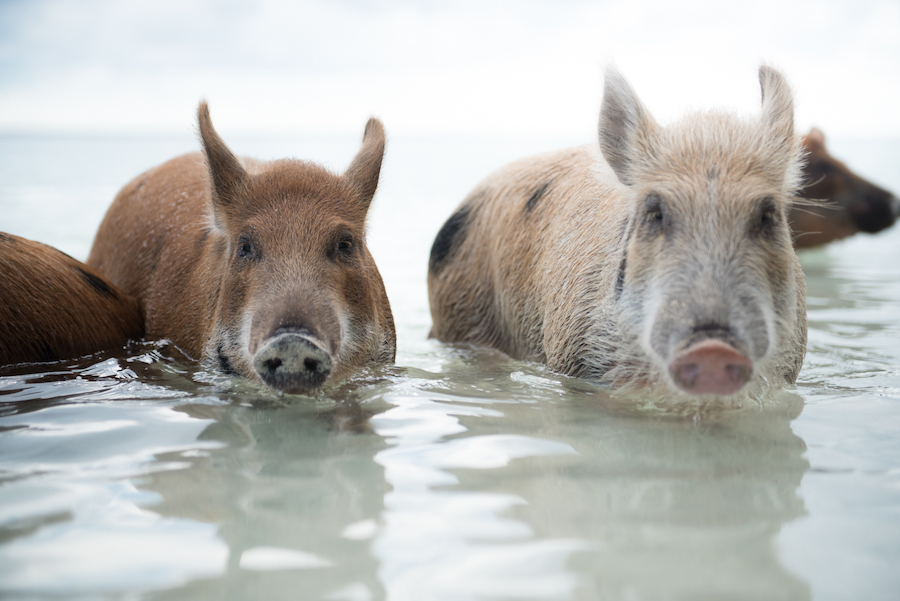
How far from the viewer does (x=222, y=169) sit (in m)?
4.53

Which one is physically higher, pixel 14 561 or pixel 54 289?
pixel 54 289

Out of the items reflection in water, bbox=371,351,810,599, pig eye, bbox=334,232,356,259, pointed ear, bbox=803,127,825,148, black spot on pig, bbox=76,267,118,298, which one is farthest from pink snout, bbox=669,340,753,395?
pointed ear, bbox=803,127,825,148

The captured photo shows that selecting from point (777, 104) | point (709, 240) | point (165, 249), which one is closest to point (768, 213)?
point (709, 240)

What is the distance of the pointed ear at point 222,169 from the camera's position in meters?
4.52

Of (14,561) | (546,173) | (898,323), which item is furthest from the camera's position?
(898,323)

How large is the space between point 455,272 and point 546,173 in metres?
1.06

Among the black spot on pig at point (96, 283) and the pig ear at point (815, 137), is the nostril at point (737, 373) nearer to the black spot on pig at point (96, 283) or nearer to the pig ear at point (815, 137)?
the black spot on pig at point (96, 283)

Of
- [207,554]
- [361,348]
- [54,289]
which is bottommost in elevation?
[207,554]

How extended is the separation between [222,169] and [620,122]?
7.33 feet

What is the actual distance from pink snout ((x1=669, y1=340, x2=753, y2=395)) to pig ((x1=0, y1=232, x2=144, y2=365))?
134 inches

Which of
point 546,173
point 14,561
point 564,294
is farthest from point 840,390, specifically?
point 14,561

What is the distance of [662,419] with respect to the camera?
4016 millimetres

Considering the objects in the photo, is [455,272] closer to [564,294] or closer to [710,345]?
[564,294]

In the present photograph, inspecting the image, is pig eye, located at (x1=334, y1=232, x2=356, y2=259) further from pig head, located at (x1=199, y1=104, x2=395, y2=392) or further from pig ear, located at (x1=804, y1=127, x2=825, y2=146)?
pig ear, located at (x1=804, y1=127, x2=825, y2=146)
